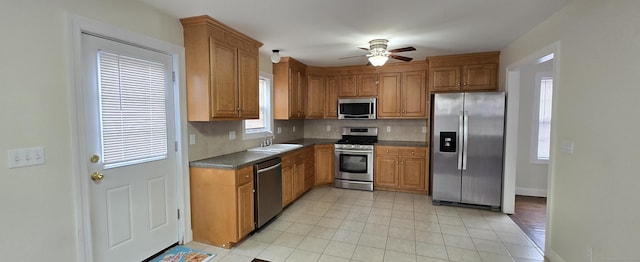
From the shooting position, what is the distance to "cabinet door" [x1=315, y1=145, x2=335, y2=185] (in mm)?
5207

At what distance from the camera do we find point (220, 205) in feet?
9.37

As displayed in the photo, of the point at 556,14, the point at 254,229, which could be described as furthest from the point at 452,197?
the point at 254,229

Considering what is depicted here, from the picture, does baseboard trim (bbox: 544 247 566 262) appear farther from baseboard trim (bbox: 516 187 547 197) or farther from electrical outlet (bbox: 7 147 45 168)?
electrical outlet (bbox: 7 147 45 168)

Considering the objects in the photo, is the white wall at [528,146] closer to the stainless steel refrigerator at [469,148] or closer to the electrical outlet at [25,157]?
the stainless steel refrigerator at [469,148]

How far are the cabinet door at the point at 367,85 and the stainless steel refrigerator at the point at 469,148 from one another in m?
1.35

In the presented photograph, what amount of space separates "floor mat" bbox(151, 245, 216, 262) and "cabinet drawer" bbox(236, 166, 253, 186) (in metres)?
0.76

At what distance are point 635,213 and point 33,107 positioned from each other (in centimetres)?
387

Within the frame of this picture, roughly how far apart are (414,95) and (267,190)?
3.20m

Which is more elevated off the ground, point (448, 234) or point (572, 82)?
point (572, 82)

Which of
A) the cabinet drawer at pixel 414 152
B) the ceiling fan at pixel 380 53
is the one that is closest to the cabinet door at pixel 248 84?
the ceiling fan at pixel 380 53

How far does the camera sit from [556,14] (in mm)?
2615

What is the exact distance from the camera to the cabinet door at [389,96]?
5.08m

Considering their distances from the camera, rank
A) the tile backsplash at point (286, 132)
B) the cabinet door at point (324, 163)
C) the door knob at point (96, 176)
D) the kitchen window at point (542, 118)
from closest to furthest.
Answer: the door knob at point (96, 176), the tile backsplash at point (286, 132), the kitchen window at point (542, 118), the cabinet door at point (324, 163)

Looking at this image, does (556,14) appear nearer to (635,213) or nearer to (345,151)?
(635,213)
